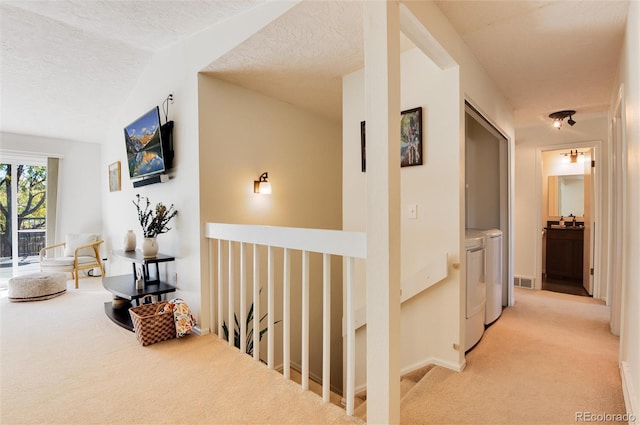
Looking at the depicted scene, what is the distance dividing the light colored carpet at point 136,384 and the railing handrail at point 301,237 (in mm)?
855

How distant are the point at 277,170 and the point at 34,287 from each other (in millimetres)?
3285

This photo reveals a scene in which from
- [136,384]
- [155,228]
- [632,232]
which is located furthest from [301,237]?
[632,232]

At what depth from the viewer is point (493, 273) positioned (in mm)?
3062

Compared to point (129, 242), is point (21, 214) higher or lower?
higher

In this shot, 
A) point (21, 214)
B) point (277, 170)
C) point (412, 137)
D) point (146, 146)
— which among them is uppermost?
point (146, 146)

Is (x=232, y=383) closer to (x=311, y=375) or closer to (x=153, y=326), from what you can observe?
(x=153, y=326)

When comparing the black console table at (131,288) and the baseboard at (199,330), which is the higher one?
the black console table at (131,288)

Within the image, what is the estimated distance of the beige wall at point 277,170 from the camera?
8.89ft

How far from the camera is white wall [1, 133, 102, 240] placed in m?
5.01

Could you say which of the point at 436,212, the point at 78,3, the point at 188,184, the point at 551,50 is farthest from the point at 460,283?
the point at 78,3

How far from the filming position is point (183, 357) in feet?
7.39

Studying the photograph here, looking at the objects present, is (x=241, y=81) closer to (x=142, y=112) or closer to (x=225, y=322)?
(x=142, y=112)

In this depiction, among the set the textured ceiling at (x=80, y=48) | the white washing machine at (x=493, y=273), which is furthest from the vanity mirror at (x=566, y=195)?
the textured ceiling at (x=80, y=48)

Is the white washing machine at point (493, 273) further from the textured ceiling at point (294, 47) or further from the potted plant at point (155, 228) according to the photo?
the potted plant at point (155, 228)
